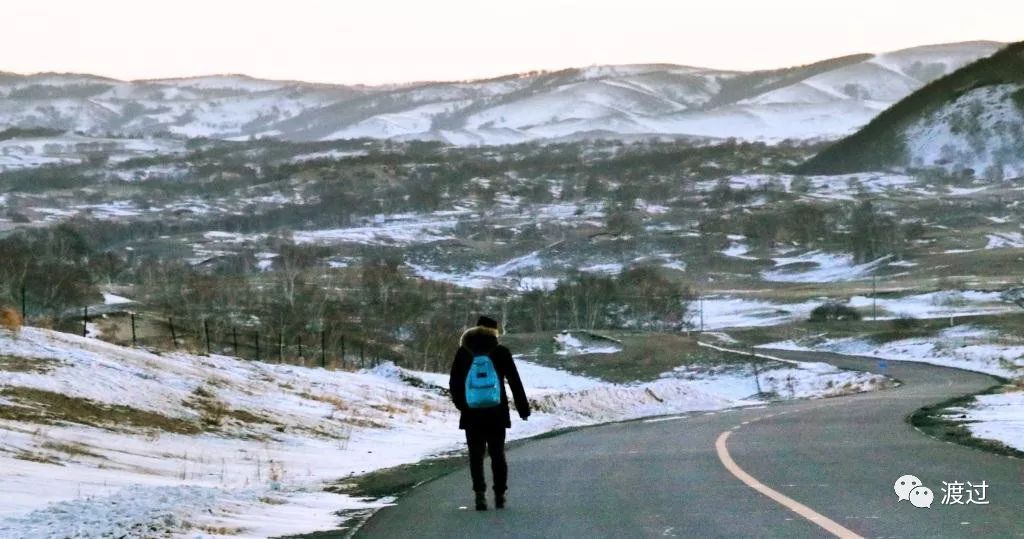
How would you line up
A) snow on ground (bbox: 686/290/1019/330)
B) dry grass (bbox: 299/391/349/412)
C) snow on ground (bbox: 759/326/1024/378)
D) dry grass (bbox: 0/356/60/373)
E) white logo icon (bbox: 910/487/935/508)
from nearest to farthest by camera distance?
white logo icon (bbox: 910/487/935/508) → dry grass (bbox: 0/356/60/373) → dry grass (bbox: 299/391/349/412) → snow on ground (bbox: 759/326/1024/378) → snow on ground (bbox: 686/290/1019/330)

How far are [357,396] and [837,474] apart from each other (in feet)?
58.4

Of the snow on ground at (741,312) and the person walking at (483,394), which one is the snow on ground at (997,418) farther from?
the snow on ground at (741,312)

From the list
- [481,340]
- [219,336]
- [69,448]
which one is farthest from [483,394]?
[219,336]

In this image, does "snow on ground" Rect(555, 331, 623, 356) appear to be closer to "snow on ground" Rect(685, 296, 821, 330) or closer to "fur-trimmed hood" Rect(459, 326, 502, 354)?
"snow on ground" Rect(685, 296, 821, 330)

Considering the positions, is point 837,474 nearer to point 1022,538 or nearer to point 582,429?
point 1022,538

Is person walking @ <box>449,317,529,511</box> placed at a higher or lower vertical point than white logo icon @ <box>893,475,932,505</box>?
higher

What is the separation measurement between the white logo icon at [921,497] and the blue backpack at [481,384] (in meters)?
3.75

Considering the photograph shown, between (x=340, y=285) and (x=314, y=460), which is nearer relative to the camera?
(x=314, y=460)

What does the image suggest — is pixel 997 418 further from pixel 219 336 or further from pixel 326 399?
pixel 219 336

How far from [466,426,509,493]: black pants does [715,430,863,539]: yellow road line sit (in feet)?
8.05

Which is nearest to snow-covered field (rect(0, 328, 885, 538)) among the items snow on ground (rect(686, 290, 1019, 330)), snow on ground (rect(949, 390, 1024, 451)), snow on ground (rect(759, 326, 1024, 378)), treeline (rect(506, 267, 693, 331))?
snow on ground (rect(949, 390, 1024, 451))

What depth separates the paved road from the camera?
1070 cm

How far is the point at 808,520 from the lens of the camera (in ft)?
35.3

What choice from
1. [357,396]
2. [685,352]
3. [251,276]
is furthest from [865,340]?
[251,276]
